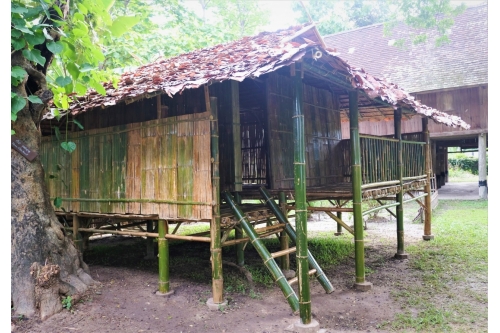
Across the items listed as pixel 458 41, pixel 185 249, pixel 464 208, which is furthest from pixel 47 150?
pixel 458 41

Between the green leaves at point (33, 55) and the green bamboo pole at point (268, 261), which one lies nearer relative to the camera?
the green leaves at point (33, 55)

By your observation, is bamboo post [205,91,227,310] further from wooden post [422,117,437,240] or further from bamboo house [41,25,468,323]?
wooden post [422,117,437,240]

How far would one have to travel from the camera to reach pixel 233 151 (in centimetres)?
596

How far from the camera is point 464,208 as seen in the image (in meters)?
14.6

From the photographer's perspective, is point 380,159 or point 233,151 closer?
point 233,151

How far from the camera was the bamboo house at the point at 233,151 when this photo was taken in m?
4.77

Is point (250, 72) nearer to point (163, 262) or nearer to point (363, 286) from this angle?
point (163, 262)

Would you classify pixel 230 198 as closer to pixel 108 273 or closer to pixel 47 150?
pixel 108 273

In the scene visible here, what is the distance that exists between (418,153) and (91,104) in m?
7.61

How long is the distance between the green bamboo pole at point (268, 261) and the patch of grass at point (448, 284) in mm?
1259

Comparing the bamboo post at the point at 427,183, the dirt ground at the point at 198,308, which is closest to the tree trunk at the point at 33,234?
the dirt ground at the point at 198,308

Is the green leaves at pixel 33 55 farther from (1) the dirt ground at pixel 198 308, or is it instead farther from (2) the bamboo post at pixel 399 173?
(2) the bamboo post at pixel 399 173

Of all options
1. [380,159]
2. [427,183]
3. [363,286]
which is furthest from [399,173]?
[363,286]

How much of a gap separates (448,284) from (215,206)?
4.37m
